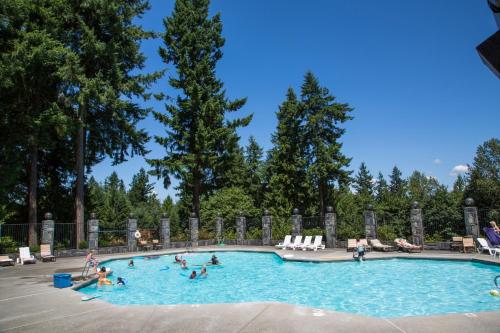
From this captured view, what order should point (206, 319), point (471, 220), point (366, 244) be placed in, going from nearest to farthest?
1. point (206, 319)
2. point (471, 220)
3. point (366, 244)

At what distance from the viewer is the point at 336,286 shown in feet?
44.3

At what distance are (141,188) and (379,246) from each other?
6821 cm

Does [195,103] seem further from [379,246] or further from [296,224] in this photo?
[379,246]

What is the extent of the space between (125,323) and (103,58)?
23.2m

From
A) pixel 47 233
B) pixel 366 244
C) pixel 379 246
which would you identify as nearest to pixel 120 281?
pixel 47 233

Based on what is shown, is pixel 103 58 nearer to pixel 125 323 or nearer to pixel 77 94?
pixel 77 94

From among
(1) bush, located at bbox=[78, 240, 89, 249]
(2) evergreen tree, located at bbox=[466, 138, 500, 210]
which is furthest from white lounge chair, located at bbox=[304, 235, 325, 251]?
(2) evergreen tree, located at bbox=[466, 138, 500, 210]

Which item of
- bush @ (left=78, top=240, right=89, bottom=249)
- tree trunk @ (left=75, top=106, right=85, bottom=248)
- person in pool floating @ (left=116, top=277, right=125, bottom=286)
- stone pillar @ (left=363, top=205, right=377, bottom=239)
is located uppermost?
tree trunk @ (left=75, top=106, right=85, bottom=248)

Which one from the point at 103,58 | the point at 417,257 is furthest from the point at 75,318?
the point at 103,58

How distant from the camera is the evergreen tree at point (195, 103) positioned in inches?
1278

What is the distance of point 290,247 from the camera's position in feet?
77.9

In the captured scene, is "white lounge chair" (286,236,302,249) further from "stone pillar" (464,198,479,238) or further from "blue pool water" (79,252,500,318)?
"stone pillar" (464,198,479,238)

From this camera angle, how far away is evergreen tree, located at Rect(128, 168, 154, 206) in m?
78.9

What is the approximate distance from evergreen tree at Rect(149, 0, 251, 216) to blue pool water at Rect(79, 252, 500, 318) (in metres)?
14.7
